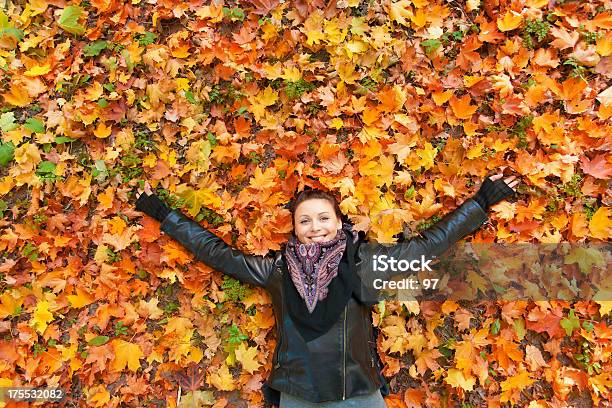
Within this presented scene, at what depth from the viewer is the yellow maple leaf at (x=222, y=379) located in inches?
111

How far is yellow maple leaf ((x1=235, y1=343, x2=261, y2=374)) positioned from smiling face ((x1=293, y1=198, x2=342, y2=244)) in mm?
782

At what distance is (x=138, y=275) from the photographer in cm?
289

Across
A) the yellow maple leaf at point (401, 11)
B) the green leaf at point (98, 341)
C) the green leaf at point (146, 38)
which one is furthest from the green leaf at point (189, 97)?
the green leaf at point (98, 341)

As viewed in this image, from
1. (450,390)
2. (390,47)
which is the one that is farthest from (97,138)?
(450,390)

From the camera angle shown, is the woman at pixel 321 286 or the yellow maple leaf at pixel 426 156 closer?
Result: the woman at pixel 321 286

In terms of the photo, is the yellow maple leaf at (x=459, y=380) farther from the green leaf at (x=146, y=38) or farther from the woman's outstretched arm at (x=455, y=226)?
the green leaf at (x=146, y=38)

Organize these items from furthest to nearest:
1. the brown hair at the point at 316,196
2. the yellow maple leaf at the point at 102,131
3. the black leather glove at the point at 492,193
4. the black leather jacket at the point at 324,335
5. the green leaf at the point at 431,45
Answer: the yellow maple leaf at the point at 102,131 < the green leaf at the point at 431,45 < the black leather glove at the point at 492,193 < the brown hair at the point at 316,196 < the black leather jacket at the point at 324,335

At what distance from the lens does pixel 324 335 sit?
2436mm

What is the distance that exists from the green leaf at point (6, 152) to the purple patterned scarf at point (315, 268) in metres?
1.93

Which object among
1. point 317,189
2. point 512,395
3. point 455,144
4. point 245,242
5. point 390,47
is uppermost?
point 390,47

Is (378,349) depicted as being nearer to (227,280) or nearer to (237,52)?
(227,280)

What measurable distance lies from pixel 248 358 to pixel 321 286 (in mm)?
736

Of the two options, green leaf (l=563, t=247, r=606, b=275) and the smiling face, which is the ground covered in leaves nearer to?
green leaf (l=563, t=247, r=606, b=275)

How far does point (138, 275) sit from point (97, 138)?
2.96ft
